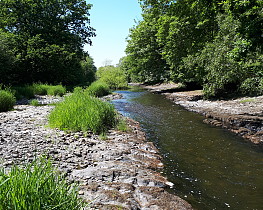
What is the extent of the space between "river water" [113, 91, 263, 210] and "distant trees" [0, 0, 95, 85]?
20.3 meters

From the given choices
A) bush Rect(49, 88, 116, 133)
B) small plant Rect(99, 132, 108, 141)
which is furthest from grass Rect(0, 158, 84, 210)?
bush Rect(49, 88, 116, 133)

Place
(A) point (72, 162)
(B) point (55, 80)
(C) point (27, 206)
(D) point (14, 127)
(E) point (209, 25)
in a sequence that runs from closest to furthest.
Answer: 1. (C) point (27, 206)
2. (A) point (72, 162)
3. (D) point (14, 127)
4. (E) point (209, 25)
5. (B) point (55, 80)

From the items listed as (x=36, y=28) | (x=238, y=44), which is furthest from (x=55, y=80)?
(x=238, y=44)

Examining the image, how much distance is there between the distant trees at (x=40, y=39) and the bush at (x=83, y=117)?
670 inches

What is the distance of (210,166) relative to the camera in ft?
19.6

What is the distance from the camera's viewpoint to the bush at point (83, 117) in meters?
7.83

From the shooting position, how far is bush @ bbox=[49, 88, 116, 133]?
783cm

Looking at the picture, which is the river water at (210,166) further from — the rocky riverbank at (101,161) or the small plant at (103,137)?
the small plant at (103,137)

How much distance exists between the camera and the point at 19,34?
1043 inches

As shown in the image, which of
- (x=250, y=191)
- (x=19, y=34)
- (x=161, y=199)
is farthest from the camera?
(x=19, y=34)

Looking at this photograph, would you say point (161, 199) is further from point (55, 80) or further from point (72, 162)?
point (55, 80)

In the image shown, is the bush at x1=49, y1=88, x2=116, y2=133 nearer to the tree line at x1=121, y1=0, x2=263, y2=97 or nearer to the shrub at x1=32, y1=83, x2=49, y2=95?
the tree line at x1=121, y1=0, x2=263, y2=97

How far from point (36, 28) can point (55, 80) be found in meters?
7.02

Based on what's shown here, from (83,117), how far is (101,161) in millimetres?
3029
